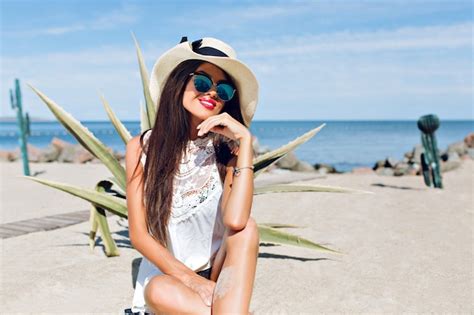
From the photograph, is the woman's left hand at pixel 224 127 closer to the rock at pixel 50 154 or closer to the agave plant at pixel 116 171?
the agave plant at pixel 116 171

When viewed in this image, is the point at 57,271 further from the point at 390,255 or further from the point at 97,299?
the point at 390,255

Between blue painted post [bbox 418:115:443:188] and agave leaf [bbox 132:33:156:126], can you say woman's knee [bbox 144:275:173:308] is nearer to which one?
agave leaf [bbox 132:33:156:126]

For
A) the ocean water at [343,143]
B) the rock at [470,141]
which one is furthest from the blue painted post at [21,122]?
the rock at [470,141]

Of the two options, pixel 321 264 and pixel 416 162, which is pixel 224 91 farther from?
pixel 416 162

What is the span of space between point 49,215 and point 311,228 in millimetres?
2922

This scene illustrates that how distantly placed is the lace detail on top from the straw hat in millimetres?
240

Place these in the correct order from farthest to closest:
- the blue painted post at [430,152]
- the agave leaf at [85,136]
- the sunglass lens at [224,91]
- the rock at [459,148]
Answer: the rock at [459,148] → the blue painted post at [430,152] → the agave leaf at [85,136] → the sunglass lens at [224,91]

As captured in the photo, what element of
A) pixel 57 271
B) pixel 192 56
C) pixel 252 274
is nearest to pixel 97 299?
pixel 57 271

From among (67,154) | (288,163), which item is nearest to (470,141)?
(288,163)

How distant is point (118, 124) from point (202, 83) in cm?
156

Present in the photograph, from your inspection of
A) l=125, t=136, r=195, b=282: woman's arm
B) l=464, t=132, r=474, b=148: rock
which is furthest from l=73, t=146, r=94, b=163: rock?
l=125, t=136, r=195, b=282: woman's arm

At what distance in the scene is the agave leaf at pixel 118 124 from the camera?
3676mm

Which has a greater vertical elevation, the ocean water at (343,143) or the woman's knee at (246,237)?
the woman's knee at (246,237)

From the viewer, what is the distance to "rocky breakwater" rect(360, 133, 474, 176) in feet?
38.5
